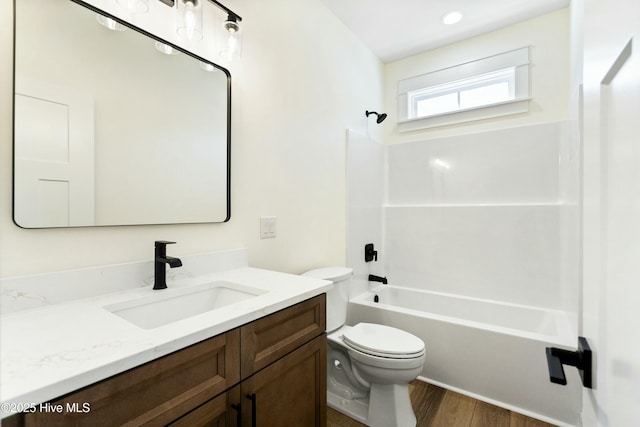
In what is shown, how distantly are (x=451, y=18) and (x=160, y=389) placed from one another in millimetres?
2863

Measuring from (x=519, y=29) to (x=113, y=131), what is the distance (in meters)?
2.98

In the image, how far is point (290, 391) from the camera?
3.30ft

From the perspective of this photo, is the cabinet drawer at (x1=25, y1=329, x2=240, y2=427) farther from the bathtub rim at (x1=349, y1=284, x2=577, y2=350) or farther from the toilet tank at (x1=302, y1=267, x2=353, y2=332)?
the bathtub rim at (x1=349, y1=284, x2=577, y2=350)

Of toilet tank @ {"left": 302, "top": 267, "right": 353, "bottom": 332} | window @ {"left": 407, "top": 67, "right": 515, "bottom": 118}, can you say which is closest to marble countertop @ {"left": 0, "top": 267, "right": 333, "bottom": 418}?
toilet tank @ {"left": 302, "top": 267, "right": 353, "bottom": 332}

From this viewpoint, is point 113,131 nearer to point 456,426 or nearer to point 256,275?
point 256,275

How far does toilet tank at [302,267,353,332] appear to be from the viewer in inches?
70.7

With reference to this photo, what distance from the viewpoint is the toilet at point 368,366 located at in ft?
5.04

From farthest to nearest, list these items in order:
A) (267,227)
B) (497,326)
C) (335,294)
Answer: (497,326), (335,294), (267,227)

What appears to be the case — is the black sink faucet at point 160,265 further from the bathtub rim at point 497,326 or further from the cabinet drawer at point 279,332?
the bathtub rim at point 497,326

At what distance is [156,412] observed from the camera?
0.66 meters

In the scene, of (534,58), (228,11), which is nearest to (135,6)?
(228,11)

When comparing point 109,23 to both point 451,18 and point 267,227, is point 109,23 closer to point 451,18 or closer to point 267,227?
point 267,227

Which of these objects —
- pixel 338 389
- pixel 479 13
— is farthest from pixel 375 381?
pixel 479 13

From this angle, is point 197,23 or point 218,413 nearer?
point 218,413
